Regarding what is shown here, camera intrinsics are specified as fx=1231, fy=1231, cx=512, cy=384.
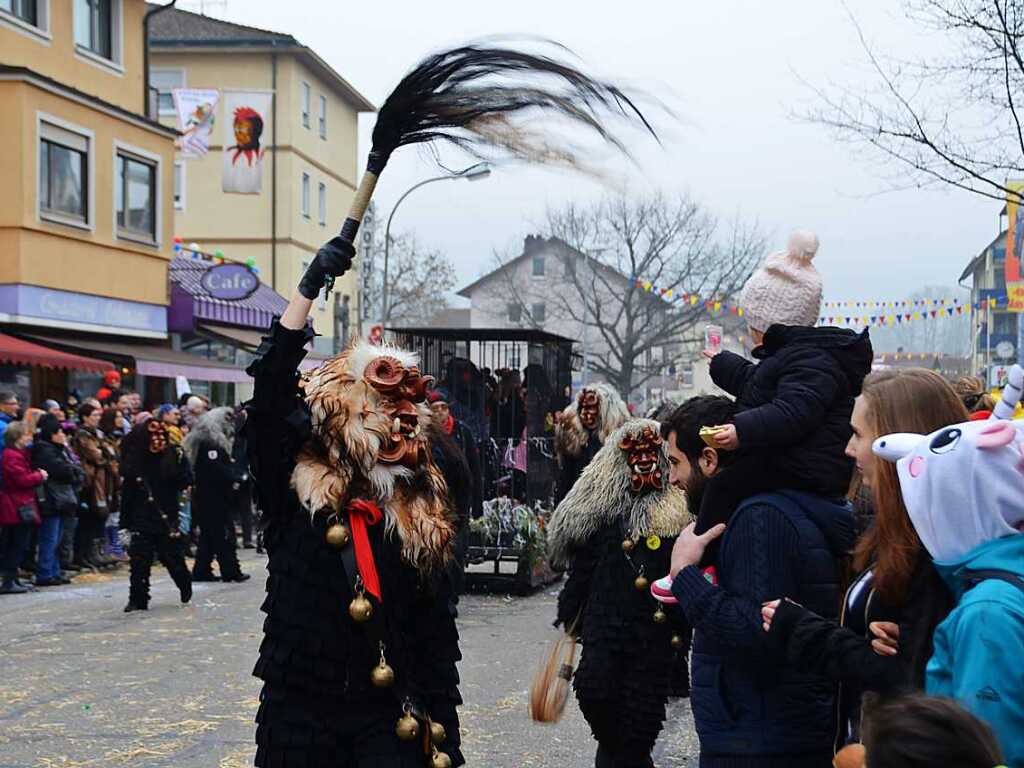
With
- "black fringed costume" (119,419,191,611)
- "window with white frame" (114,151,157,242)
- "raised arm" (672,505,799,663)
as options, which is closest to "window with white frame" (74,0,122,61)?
"window with white frame" (114,151,157,242)

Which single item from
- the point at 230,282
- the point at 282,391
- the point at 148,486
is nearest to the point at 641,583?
the point at 282,391

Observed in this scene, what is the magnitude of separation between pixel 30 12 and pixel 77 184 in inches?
122

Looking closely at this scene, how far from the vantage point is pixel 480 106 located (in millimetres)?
3426

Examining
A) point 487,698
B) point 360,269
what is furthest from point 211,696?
point 360,269

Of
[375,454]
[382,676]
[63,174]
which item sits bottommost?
[382,676]

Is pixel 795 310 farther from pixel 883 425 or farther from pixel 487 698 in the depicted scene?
pixel 487 698

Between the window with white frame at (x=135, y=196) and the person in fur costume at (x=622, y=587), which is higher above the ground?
the window with white frame at (x=135, y=196)

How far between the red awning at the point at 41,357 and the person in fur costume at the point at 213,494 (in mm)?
5224

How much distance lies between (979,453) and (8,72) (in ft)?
69.2

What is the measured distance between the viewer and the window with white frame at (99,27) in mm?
23328

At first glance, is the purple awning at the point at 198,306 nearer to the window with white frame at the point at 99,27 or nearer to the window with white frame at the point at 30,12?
the window with white frame at the point at 99,27

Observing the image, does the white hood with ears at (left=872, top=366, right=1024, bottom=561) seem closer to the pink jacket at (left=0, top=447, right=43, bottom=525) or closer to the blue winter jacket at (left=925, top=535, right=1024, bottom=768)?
the blue winter jacket at (left=925, top=535, right=1024, bottom=768)

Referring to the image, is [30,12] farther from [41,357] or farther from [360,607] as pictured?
[360,607]

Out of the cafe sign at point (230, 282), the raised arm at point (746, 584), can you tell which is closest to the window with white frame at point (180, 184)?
the cafe sign at point (230, 282)
